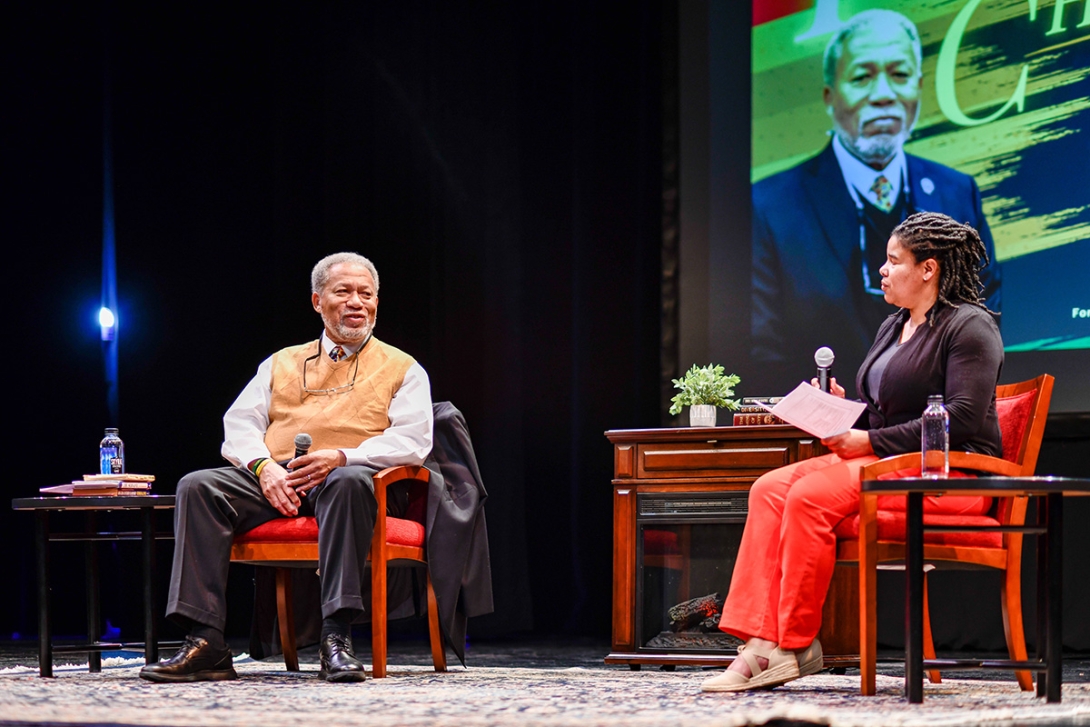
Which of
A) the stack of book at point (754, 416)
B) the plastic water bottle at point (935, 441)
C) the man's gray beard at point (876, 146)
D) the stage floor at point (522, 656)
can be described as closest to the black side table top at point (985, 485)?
the plastic water bottle at point (935, 441)

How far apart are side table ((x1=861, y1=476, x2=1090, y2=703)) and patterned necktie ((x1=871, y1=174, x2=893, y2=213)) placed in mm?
2015

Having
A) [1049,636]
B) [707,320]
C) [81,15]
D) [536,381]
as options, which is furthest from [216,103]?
[1049,636]

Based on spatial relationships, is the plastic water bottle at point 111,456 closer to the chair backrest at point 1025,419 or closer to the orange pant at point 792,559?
the orange pant at point 792,559

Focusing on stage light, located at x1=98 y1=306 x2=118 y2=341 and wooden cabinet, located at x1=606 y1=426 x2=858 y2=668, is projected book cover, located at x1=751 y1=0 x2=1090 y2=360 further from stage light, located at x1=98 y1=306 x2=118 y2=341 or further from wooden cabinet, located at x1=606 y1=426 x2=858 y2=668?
stage light, located at x1=98 y1=306 x2=118 y2=341

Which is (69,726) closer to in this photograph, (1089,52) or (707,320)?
(707,320)

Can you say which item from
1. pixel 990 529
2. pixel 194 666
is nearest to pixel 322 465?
pixel 194 666

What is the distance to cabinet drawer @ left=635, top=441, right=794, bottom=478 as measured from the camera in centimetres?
388

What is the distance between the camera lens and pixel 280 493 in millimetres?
3311

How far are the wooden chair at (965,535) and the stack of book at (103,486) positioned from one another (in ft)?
6.44

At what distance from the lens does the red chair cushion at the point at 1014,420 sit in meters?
3.08

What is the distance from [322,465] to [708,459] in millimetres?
1285

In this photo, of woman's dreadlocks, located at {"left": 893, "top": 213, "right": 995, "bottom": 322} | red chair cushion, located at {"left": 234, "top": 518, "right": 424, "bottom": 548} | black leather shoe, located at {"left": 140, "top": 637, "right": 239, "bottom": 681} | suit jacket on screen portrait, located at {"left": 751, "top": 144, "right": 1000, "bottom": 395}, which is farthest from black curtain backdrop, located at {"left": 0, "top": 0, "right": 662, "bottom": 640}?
woman's dreadlocks, located at {"left": 893, "top": 213, "right": 995, "bottom": 322}

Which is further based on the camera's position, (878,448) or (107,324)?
(107,324)

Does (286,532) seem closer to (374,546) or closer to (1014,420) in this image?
(374,546)
